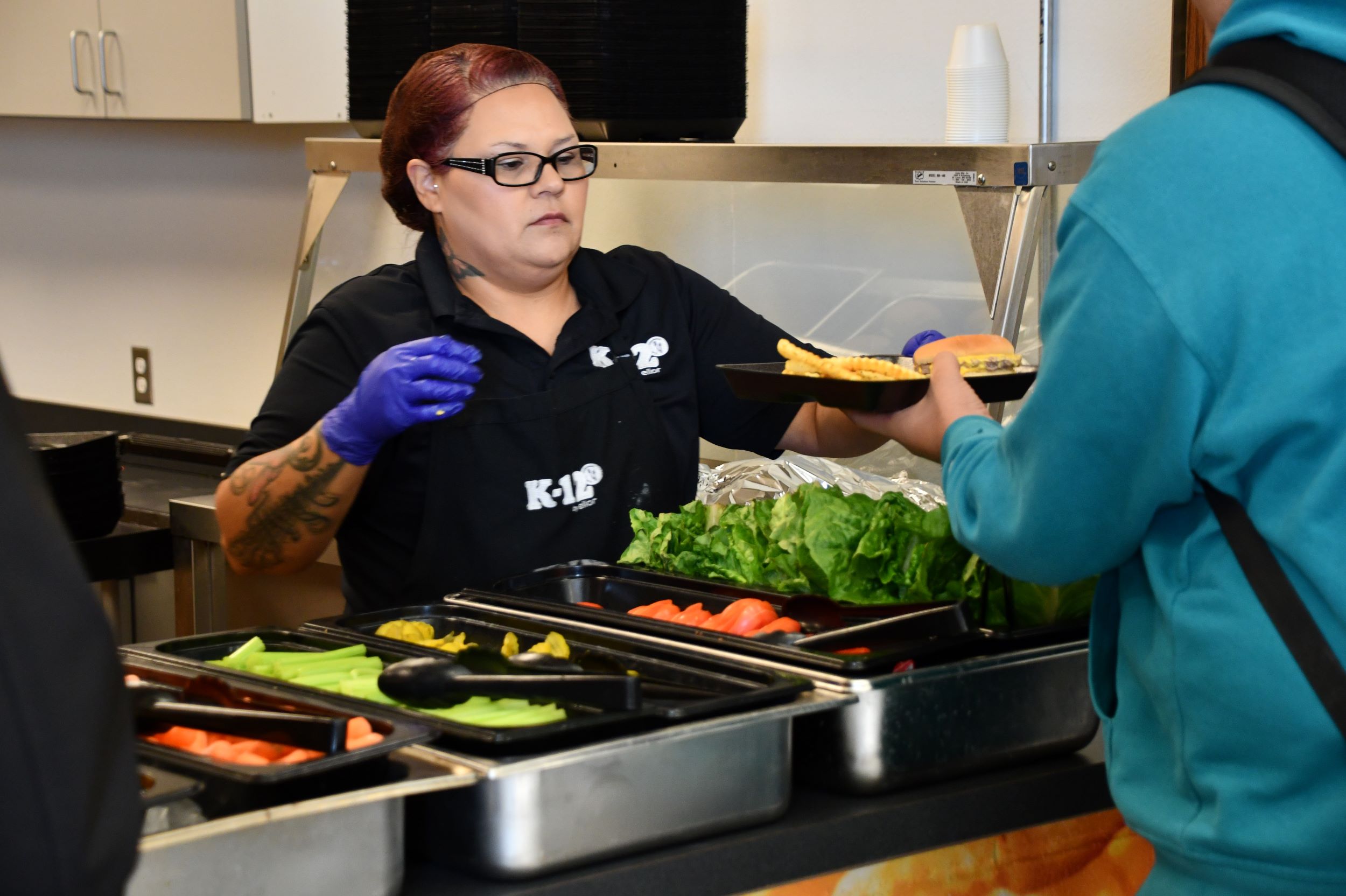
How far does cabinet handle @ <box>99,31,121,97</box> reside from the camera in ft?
11.5

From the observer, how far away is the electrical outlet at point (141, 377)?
4.21m

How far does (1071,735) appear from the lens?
141cm

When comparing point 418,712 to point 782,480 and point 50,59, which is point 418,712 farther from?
point 50,59

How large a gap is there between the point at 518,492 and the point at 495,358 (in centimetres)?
19

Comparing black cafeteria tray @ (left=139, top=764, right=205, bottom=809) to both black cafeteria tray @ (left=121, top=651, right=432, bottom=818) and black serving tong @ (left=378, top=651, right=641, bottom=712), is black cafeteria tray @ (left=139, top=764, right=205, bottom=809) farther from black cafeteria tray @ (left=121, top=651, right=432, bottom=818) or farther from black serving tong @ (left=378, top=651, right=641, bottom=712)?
black serving tong @ (left=378, top=651, right=641, bottom=712)

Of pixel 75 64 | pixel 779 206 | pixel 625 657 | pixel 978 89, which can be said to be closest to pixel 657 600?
pixel 625 657

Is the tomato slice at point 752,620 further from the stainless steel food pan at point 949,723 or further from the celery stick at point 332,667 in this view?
the celery stick at point 332,667

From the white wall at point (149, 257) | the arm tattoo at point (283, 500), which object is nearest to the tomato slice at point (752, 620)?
the arm tattoo at point (283, 500)

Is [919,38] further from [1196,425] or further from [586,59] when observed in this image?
[1196,425]

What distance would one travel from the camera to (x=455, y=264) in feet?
6.75

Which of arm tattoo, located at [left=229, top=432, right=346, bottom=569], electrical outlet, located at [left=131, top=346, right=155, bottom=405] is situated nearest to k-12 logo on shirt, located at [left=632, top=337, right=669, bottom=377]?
arm tattoo, located at [left=229, top=432, right=346, bottom=569]

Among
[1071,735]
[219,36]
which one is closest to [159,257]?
[219,36]

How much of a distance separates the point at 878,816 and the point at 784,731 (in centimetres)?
13

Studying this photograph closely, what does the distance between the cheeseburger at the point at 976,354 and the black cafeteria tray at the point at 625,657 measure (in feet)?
1.52
